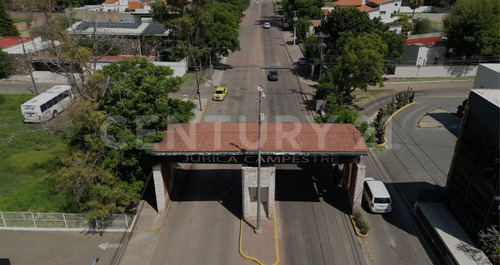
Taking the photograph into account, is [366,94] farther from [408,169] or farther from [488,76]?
[408,169]

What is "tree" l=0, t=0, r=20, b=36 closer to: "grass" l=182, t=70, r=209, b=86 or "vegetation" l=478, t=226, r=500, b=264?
"grass" l=182, t=70, r=209, b=86

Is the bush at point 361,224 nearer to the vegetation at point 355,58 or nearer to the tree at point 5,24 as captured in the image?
the vegetation at point 355,58

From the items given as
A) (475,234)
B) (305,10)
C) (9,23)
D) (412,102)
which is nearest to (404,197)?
(475,234)

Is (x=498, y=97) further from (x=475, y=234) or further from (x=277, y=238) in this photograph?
(x=277, y=238)

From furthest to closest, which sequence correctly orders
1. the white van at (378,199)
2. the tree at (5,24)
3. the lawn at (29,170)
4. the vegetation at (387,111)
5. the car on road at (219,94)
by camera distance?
the tree at (5,24), the car on road at (219,94), the vegetation at (387,111), the lawn at (29,170), the white van at (378,199)

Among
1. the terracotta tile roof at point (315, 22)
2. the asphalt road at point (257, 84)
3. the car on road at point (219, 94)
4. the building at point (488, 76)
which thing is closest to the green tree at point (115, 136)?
the asphalt road at point (257, 84)

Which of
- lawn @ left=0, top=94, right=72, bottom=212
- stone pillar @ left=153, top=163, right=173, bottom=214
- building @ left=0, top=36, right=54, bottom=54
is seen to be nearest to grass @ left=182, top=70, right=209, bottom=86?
lawn @ left=0, top=94, right=72, bottom=212
